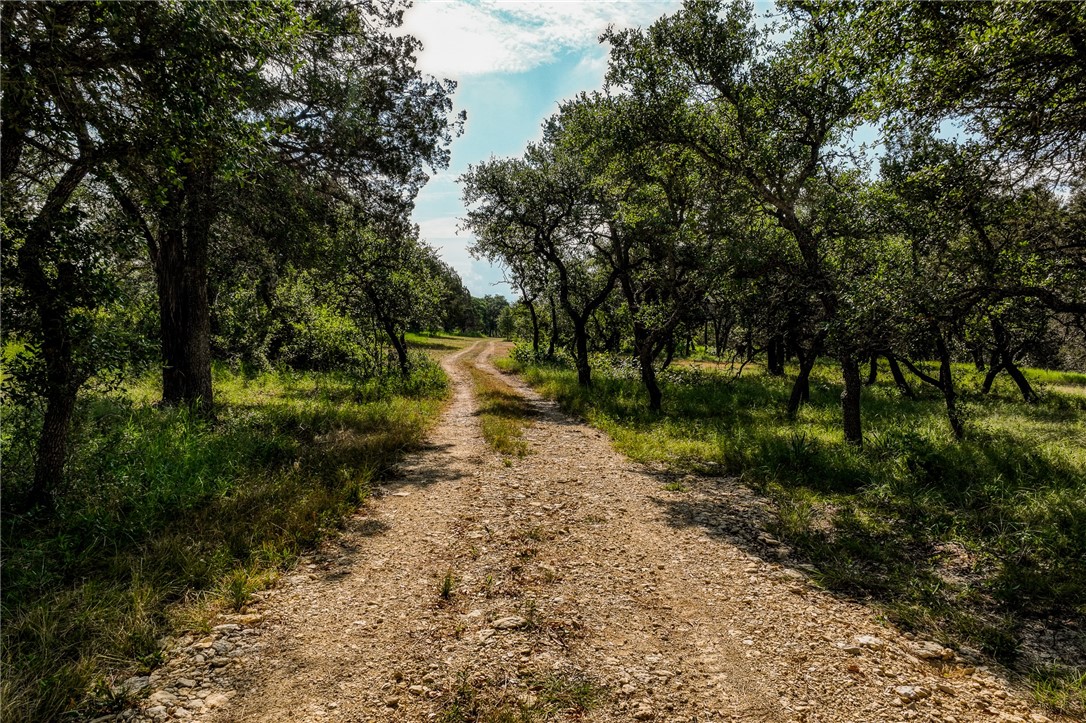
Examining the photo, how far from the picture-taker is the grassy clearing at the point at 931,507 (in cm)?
476

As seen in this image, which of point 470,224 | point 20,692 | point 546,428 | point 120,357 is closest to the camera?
point 20,692

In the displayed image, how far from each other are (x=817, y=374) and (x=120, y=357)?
33.3m

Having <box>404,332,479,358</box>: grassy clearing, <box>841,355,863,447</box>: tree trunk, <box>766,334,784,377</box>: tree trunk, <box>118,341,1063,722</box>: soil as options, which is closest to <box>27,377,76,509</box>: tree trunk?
<box>118,341,1063,722</box>: soil

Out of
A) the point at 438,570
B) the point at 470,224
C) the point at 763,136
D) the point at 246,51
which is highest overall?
the point at 470,224

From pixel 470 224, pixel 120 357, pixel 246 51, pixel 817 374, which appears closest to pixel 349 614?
pixel 120 357

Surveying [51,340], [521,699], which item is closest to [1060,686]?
[521,699]

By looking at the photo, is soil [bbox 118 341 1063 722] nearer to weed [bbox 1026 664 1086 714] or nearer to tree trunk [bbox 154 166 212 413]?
weed [bbox 1026 664 1086 714]

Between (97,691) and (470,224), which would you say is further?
(470,224)

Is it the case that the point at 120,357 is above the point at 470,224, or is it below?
below

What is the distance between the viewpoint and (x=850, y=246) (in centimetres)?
1130

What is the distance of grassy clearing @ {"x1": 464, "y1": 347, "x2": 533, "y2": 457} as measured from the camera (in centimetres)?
1138

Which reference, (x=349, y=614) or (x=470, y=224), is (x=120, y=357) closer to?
(x=349, y=614)

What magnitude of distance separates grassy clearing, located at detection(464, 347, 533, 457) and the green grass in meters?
2.55

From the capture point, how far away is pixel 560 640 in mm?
4336
